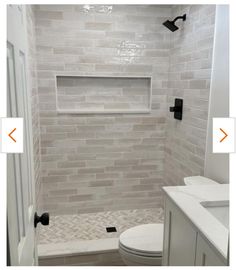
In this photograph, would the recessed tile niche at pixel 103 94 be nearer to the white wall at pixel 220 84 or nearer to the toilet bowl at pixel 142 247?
the white wall at pixel 220 84

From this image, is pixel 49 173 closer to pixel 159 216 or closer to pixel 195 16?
pixel 159 216

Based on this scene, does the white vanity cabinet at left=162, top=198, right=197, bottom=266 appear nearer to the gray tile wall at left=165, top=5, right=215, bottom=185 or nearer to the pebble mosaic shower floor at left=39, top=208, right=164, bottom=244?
the gray tile wall at left=165, top=5, right=215, bottom=185

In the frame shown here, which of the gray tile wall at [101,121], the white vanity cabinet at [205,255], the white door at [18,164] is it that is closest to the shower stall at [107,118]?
the gray tile wall at [101,121]

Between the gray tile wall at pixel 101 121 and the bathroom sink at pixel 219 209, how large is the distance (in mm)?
1445

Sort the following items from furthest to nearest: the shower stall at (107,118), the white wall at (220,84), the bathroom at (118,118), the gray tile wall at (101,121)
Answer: the gray tile wall at (101,121) < the shower stall at (107,118) < the bathroom at (118,118) < the white wall at (220,84)

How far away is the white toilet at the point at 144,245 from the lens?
1.68m

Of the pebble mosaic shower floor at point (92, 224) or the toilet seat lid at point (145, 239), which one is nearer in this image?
the toilet seat lid at point (145, 239)

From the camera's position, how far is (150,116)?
8.80 feet

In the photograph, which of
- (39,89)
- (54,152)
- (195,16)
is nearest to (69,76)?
(39,89)

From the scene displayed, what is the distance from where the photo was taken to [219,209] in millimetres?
1322

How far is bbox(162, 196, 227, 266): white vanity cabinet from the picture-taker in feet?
3.30

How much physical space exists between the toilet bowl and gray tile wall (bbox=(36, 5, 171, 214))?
90cm

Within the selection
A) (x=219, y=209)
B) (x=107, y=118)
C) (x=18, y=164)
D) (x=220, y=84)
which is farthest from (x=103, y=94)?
(x=18, y=164)

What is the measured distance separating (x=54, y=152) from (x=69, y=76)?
0.76 metres
